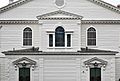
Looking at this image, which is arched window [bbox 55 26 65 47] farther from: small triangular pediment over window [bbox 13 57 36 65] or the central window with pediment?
small triangular pediment over window [bbox 13 57 36 65]

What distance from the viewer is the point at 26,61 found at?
4178cm

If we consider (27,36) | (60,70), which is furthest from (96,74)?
(27,36)

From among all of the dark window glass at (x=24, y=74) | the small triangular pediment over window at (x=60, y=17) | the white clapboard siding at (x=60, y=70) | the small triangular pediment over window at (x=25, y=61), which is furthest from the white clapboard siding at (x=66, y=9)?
the dark window glass at (x=24, y=74)

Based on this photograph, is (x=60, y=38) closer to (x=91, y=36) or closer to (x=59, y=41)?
(x=59, y=41)

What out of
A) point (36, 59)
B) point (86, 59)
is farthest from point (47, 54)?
point (86, 59)

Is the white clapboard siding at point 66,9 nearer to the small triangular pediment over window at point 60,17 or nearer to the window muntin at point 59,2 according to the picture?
the window muntin at point 59,2

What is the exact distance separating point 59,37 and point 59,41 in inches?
17.0

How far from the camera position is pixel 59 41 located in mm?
43188

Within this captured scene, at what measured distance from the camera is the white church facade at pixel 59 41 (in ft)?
136

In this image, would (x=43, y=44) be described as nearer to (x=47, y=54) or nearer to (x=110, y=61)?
(x=47, y=54)

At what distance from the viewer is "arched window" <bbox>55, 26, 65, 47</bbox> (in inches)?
A: 1697

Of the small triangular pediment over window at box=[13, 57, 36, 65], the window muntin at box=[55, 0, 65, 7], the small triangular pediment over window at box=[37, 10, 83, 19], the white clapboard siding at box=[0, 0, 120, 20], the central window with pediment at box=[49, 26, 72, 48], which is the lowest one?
the small triangular pediment over window at box=[13, 57, 36, 65]

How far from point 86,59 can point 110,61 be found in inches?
94.2

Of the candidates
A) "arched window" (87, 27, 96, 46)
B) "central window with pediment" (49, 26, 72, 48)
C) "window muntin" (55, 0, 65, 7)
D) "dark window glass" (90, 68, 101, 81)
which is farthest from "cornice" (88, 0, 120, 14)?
"dark window glass" (90, 68, 101, 81)
